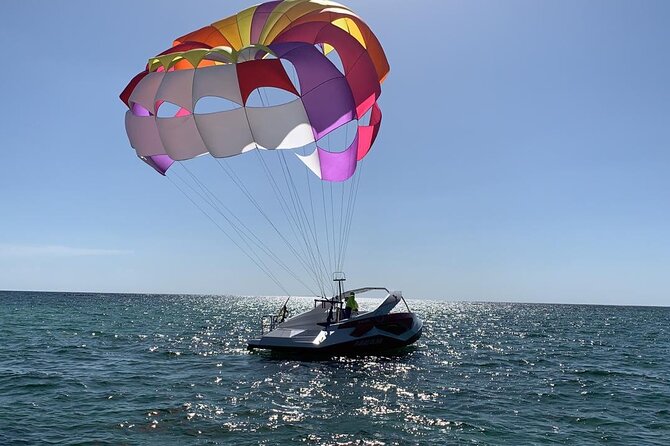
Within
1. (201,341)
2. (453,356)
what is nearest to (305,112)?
(453,356)

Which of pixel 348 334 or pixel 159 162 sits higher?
pixel 159 162

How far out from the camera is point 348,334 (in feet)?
65.9

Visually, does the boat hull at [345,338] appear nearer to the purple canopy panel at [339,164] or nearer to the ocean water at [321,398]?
the ocean water at [321,398]

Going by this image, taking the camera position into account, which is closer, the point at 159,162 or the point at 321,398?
the point at 321,398

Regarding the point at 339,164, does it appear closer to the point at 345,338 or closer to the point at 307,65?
the point at 307,65

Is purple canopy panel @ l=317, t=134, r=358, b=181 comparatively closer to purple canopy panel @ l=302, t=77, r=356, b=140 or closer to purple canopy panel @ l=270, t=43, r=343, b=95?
purple canopy panel @ l=302, t=77, r=356, b=140

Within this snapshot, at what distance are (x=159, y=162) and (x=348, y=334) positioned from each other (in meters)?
10.1

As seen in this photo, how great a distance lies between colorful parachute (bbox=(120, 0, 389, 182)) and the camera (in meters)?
12.4

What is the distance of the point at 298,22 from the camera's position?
48.5 feet

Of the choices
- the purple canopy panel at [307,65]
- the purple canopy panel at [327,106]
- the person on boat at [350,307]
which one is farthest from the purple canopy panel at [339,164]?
the person on boat at [350,307]

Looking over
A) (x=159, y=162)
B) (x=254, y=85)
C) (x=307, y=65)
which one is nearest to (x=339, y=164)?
(x=307, y=65)

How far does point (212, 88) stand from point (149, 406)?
8530 mm

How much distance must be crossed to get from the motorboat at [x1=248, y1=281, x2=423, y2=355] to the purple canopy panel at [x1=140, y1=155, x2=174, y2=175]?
857cm

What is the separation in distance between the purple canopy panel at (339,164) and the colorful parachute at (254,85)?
0.07 metres
